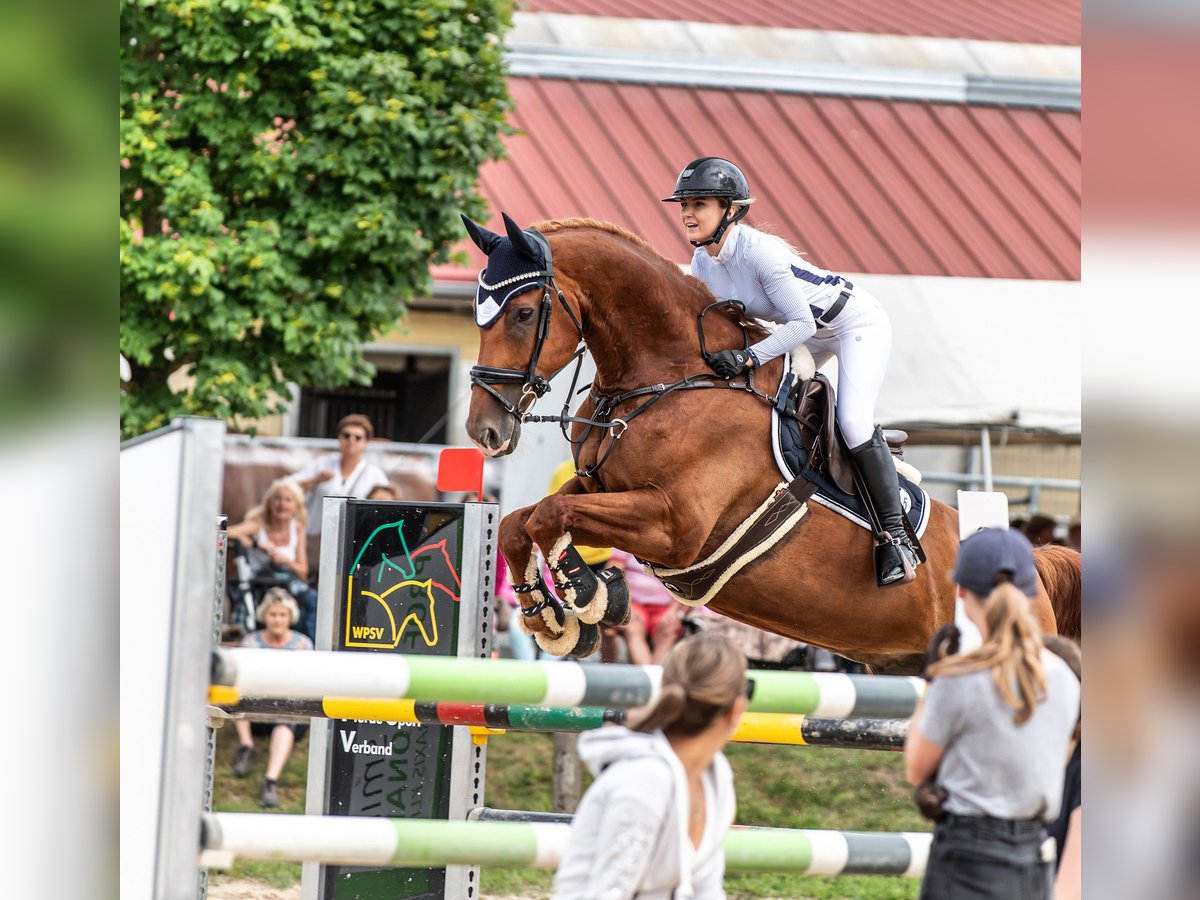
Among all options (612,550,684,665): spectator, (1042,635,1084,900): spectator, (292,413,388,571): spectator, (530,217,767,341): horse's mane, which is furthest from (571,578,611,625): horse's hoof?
(612,550,684,665): spectator

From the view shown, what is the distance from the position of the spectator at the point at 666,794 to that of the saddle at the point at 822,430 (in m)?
1.91

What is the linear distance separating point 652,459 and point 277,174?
3.77 m

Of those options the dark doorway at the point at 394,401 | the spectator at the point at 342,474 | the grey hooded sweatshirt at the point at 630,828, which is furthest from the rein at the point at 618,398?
the dark doorway at the point at 394,401

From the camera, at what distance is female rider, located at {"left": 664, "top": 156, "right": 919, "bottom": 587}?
398 cm

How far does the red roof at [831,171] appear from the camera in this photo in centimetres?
1063

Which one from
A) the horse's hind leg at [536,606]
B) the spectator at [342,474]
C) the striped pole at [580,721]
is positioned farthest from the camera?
the spectator at [342,474]

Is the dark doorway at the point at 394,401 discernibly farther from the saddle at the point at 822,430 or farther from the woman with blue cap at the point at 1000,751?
the woman with blue cap at the point at 1000,751

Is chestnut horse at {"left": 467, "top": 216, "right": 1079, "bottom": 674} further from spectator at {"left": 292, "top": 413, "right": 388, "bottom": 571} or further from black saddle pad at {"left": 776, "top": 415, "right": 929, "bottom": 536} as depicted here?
spectator at {"left": 292, "top": 413, "right": 388, "bottom": 571}

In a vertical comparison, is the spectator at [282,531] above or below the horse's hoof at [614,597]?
above

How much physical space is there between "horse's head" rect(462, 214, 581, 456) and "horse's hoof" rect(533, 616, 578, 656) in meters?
0.54

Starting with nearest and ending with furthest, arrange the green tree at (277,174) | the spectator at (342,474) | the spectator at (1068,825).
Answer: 1. the spectator at (1068,825)
2. the green tree at (277,174)
3. the spectator at (342,474)
